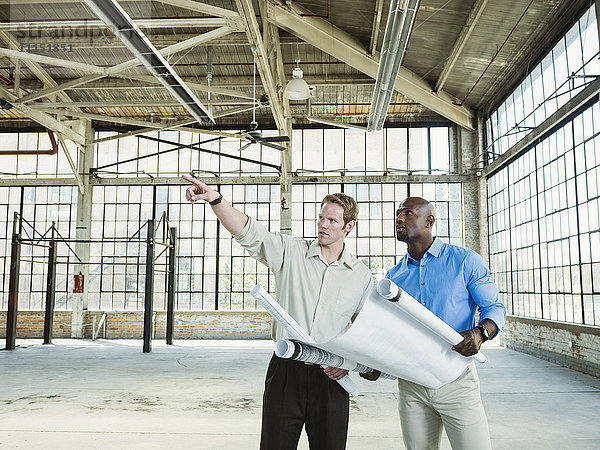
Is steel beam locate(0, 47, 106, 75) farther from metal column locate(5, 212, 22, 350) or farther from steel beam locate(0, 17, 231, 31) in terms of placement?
metal column locate(5, 212, 22, 350)

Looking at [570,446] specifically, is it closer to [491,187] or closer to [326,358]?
[326,358]

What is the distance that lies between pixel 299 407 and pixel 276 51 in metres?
11.2

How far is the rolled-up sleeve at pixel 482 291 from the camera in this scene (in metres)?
2.42

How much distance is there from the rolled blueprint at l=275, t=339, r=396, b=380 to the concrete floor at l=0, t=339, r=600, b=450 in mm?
2934

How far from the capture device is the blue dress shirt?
98.6 inches

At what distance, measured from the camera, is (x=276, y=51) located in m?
12.6

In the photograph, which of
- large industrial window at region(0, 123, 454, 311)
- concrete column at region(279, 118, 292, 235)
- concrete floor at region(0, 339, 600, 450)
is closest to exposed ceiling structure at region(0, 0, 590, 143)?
large industrial window at region(0, 123, 454, 311)

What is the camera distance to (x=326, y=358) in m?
2.11

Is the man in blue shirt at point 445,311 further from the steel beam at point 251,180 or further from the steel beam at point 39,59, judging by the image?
the steel beam at point 251,180

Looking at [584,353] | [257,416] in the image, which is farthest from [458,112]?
[257,416]

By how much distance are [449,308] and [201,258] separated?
14319 millimetres

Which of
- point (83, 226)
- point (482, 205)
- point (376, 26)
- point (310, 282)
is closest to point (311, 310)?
point (310, 282)

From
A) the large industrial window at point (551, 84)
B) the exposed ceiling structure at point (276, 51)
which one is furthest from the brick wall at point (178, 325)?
the large industrial window at point (551, 84)

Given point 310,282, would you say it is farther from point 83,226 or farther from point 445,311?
point 83,226
